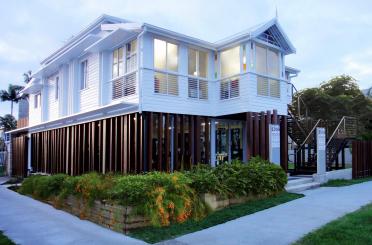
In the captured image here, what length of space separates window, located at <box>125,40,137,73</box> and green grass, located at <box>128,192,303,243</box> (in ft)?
23.1

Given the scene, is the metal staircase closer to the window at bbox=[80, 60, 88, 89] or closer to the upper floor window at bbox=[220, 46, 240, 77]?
the upper floor window at bbox=[220, 46, 240, 77]

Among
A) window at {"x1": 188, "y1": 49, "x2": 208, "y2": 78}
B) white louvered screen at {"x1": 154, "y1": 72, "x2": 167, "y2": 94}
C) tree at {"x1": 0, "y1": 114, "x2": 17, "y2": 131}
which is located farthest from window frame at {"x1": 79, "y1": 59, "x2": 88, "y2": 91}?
tree at {"x1": 0, "y1": 114, "x2": 17, "y2": 131}

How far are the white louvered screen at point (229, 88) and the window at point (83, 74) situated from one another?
6.46 m

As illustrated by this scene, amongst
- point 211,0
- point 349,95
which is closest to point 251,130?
point 211,0

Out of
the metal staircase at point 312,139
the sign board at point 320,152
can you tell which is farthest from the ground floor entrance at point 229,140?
the sign board at point 320,152

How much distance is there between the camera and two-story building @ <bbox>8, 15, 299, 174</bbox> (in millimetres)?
13664

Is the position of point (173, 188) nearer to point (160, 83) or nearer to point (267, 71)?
point (160, 83)

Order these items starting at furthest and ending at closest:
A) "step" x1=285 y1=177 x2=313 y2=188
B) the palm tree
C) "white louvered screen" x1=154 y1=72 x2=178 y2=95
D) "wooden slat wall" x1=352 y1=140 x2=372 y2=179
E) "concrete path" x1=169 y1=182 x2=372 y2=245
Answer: the palm tree < "wooden slat wall" x1=352 y1=140 x2=372 y2=179 < "white louvered screen" x1=154 y1=72 x2=178 y2=95 < "step" x1=285 y1=177 x2=313 y2=188 < "concrete path" x1=169 y1=182 x2=372 y2=245

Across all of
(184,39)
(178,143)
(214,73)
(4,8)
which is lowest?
(178,143)

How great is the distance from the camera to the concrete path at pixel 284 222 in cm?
693

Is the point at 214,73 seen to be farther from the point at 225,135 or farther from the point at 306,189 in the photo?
the point at 306,189

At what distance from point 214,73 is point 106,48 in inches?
183

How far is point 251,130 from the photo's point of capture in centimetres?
1455

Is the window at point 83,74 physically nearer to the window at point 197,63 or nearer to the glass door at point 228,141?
the window at point 197,63
